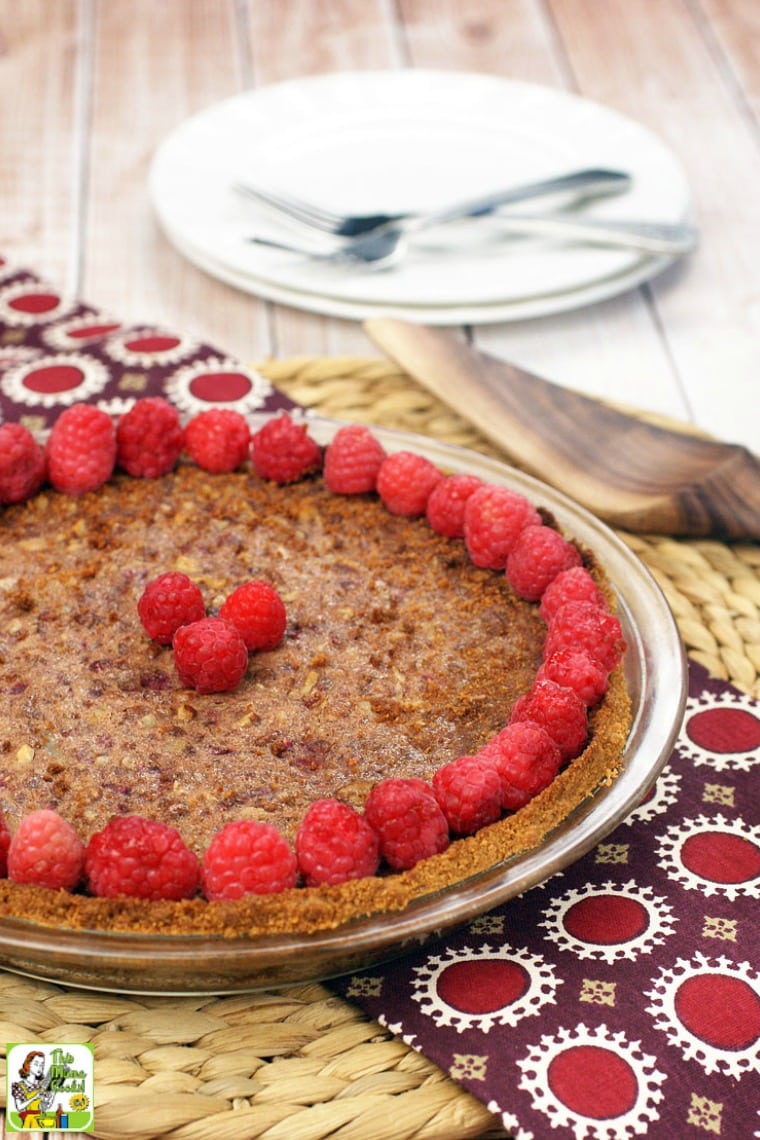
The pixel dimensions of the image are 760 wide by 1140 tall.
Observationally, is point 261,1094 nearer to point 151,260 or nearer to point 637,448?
point 637,448

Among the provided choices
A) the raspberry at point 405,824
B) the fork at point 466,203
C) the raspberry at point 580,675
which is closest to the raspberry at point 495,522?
the raspberry at point 580,675

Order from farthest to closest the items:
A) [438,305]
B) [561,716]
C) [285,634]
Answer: [438,305], [285,634], [561,716]

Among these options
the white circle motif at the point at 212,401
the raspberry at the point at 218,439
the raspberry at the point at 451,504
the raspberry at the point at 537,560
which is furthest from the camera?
the white circle motif at the point at 212,401

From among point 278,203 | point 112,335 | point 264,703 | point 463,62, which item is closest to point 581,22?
point 463,62

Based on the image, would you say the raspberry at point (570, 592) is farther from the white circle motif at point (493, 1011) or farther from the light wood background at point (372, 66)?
the light wood background at point (372, 66)

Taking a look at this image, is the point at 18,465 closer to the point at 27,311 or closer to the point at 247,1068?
the point at 27,311
